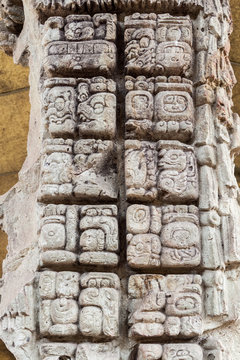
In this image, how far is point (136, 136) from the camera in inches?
119

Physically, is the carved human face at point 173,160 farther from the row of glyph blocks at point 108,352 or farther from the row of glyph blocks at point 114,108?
the row of glyph blocks at point 108,352

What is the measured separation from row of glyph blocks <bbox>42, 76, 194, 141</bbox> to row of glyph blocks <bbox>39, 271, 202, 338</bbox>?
0.63 metres

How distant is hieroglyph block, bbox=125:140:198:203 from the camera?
292cm

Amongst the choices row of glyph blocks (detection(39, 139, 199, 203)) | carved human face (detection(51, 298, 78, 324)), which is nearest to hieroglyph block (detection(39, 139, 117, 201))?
row of glyph blocks (detection(39, 139, 199, 203))

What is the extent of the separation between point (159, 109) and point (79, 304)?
0.92m

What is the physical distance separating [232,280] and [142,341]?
48 cm

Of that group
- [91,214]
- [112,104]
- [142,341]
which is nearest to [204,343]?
[142,341]

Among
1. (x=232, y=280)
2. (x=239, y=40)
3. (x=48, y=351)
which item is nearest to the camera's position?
(x=48, y=351)

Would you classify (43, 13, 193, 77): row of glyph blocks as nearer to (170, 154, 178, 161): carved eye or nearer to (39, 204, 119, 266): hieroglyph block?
(170, 154, 178, 161): carved eye

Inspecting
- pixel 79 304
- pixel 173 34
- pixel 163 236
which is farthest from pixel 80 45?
pixel 79 304

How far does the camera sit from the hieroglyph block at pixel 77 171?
293cm

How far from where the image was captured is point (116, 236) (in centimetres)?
287

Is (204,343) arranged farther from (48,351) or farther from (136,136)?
(136,136)

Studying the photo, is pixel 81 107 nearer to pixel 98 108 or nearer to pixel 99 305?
pixel 98 108
